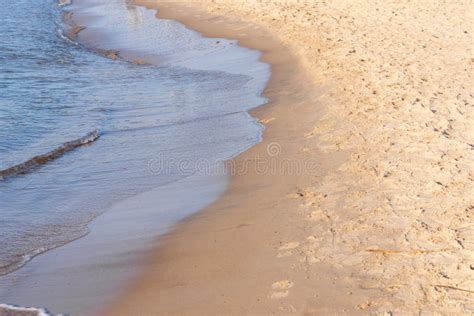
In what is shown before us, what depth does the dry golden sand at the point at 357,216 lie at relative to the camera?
14.2 feet

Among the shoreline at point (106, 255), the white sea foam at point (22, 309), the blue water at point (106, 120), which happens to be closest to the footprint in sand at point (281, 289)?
the shoreline at point (106, 255)

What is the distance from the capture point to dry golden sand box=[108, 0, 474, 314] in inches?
171

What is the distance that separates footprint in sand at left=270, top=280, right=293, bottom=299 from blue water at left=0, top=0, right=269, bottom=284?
2094 millimetres

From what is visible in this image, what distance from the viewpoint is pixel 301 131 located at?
8.02 m

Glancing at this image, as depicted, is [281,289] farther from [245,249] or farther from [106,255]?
[106,255]

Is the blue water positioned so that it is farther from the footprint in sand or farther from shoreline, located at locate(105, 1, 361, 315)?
the footprint in sand

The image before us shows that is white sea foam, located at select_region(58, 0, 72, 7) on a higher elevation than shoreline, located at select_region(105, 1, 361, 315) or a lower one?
lower

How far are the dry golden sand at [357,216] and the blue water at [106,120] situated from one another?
88 centimetres

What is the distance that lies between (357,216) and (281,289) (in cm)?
120

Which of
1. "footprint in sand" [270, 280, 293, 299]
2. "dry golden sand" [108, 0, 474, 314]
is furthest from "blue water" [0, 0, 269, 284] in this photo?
"footprint in sand" [270, 280, 293, 299]

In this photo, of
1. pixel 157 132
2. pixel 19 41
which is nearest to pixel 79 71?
pixel 19 41

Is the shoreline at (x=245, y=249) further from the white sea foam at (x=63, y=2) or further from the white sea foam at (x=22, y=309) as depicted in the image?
the white sea foam at (x=63, y=2)

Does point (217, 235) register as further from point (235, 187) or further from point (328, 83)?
point (328, 83)

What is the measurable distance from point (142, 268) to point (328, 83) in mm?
5447
